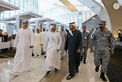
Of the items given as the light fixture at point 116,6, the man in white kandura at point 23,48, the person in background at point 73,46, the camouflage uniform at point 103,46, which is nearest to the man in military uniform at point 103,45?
the camouflage uniform at point 103,46

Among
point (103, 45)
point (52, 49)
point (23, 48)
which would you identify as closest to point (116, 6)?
point (103, 45)

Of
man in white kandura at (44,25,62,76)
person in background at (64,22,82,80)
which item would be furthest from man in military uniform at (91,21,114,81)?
man in white kandura at (44,25,62,76)

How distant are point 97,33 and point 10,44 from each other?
8620mm

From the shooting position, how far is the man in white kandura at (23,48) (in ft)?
14.8

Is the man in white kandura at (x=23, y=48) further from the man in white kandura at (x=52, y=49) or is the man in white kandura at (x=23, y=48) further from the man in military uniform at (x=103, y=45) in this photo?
the man in military uniform at (x=103, y=45)

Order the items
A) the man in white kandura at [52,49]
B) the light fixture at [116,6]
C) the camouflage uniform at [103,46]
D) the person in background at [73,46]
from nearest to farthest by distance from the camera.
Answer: the camouflage uniform at [103,46] < the person in background at [73,46] < the man in white kandura at [52,49] < the light fixture at [116,6]

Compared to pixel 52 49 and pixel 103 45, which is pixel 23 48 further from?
pixel 103 45

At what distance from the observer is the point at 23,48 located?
181 inches

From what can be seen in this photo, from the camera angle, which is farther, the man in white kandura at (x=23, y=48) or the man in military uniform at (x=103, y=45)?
the man in white kandura at (x=23, y=48)

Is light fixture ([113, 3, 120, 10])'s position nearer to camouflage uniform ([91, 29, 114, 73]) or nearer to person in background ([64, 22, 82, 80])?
camouflage uniform ([91, 29, 114, 73])

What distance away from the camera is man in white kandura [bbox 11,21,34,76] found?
4520mm

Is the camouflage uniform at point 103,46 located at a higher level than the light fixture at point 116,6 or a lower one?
lower

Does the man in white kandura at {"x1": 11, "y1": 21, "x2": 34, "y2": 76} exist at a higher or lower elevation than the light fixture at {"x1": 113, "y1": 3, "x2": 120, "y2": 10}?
lower

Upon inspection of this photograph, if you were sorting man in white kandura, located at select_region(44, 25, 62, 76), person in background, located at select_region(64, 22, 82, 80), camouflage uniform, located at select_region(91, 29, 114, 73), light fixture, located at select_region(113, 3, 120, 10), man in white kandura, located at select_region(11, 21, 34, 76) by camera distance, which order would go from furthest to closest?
light fixture, located at select_region(113, 3, 120, 10)
man in white kandura, located at select_region(44, 25, 62, 76)
man in white kandura, located at select_region(11, 21, 34, 76)
person in background, located at select_region(64, 22, 82, 80)
camouflage uniform, located at select_region(91, 29, 114, 73)
